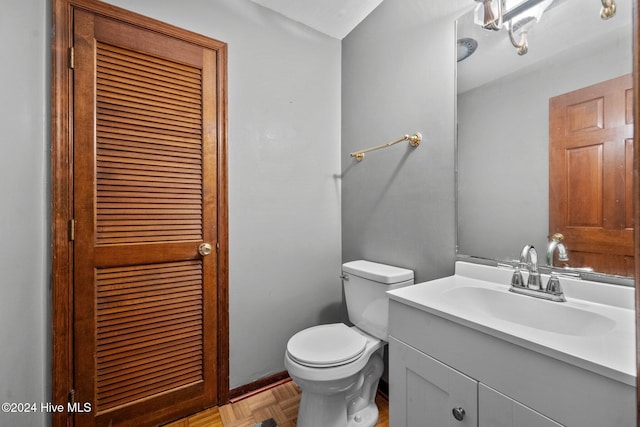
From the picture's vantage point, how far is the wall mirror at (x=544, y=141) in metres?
0.81

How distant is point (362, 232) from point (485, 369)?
3.52 feet

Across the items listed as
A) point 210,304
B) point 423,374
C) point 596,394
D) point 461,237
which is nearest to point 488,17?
point 461,237

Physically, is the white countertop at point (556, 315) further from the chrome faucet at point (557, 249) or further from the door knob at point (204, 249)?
Result: the door knob at point (204, 249)

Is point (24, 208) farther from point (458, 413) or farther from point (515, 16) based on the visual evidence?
point (515, 16)

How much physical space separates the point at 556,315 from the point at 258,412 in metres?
1.42

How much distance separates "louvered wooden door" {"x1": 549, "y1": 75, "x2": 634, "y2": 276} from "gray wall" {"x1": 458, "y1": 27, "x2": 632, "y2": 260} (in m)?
0.03

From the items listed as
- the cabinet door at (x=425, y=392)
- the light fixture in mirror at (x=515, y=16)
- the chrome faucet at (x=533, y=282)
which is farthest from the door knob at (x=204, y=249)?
the light fixture in mirror at (x=515, y=16)

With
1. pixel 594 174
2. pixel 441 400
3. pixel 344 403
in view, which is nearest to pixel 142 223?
pixel 344 403

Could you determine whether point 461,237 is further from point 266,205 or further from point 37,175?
point 37,175

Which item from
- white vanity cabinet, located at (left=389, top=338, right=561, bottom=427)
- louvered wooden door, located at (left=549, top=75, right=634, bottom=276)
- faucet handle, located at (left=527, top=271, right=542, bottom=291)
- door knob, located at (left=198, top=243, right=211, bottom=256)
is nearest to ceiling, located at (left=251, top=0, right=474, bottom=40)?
louvered wooden door, located at (left=549, top=75, right=634, bottom=276)

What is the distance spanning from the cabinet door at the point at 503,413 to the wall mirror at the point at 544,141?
50cm

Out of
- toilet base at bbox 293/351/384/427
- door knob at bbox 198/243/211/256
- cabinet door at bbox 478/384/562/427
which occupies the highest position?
door knob at bbox 198/243/211/256

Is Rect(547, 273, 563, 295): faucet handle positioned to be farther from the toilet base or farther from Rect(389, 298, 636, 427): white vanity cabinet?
the toilet base

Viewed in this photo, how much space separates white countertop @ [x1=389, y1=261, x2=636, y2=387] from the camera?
0.55 m
